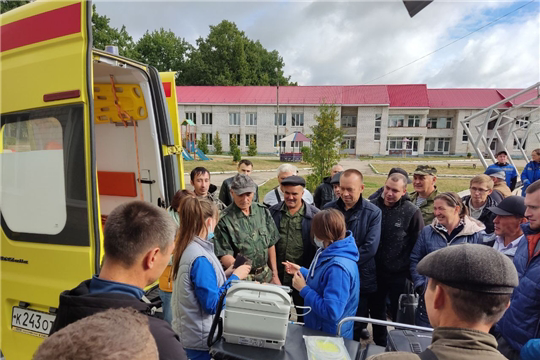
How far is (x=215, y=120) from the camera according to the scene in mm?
41375

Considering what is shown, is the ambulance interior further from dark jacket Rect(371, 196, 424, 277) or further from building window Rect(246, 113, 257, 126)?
building window Rect(246, 113, 257, 126)

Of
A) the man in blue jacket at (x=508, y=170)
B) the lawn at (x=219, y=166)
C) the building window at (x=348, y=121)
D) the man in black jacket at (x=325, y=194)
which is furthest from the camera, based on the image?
the building window at (x=348, y=121)

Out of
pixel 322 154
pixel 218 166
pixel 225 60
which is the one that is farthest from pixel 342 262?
pixel 225 60

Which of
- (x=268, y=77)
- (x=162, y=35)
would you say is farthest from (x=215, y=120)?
(x=162, y=35)

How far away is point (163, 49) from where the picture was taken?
49.6m

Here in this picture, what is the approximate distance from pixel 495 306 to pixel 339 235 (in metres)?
1.20

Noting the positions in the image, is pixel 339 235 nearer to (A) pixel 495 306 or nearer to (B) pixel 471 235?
(A) pixel 495 306

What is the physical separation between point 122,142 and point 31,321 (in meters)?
2.72

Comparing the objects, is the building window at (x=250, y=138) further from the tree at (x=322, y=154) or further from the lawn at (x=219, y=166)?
the tree at (x=322, y=154)

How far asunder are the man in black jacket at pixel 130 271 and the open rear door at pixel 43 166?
37.4 inches

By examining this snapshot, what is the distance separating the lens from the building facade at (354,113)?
130ft

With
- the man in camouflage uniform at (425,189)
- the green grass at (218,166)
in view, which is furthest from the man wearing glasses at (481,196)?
the green grass at (218,166)

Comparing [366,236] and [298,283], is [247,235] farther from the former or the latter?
[366,236]

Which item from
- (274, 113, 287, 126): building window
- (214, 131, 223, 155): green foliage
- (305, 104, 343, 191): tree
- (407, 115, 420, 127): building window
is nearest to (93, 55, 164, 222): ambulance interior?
(305, 104, 343, 191): tree
